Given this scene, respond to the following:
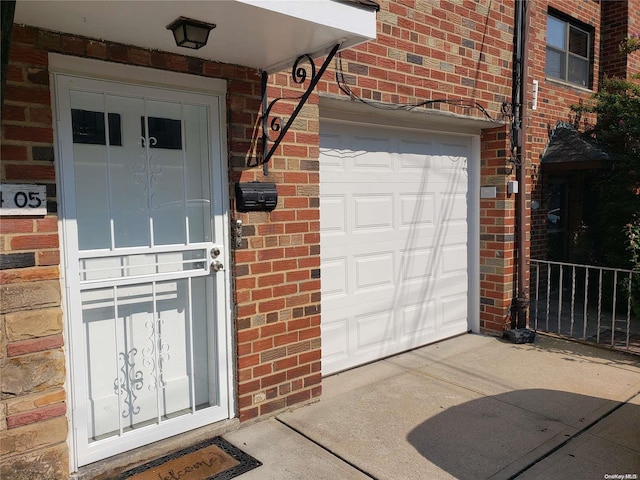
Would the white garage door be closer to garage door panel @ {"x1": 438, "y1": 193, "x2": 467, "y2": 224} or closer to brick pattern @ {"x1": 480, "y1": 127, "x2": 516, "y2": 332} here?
garage door panel @ {"x1": 438, "y1": 193, "x2": 467, "y2": 224}

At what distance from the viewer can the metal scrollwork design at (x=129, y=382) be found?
294cm

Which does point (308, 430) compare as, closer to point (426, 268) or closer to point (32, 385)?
point (32, 385)

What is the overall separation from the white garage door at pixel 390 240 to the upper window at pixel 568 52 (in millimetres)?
2747

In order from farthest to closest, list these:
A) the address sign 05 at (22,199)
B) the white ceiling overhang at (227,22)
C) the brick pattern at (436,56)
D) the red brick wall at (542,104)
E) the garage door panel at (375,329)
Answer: the red brick wall at (542,104), the garage door panel at (375,329), the brick pattern at (436,56), the address sign 05 at (22,199), the white ceiling overhang at (227,22)

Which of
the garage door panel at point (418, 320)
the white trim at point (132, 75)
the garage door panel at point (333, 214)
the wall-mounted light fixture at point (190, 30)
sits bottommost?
the garage door panel at point (418, 320)

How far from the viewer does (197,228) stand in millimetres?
3137

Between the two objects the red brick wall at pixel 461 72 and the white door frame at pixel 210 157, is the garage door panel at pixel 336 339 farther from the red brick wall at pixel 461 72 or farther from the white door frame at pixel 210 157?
the red brick wall at pixel 461 72

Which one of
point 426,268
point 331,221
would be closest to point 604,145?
point 426,268

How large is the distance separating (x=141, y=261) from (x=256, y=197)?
0.79 metres

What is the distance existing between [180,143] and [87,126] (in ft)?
1.74

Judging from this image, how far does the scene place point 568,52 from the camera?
712 centimetres

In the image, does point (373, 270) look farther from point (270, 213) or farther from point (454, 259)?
point (270, 213)

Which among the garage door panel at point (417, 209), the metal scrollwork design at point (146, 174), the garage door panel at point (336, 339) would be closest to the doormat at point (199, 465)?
the garage door panel at point (336, 339)

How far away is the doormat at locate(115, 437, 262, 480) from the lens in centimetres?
274
